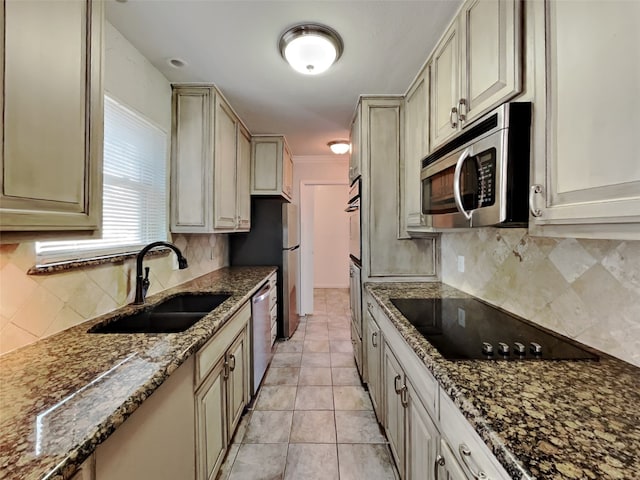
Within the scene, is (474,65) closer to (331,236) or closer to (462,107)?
(462,107)

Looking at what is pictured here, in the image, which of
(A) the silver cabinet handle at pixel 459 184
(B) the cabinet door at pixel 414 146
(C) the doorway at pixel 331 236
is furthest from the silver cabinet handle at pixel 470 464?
(C) the doorway at pixel 331 236

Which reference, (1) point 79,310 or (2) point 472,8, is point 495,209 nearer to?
(2) point 472,8

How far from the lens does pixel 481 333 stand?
51.6 inches

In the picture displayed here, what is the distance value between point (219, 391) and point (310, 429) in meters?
0.82

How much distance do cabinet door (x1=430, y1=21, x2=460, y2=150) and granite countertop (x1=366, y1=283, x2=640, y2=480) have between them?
108 cm

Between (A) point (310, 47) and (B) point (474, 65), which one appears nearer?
(B) point (474, 65)

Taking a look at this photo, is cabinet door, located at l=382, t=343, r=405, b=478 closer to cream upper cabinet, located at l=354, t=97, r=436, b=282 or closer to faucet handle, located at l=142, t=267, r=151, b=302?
cream upper cabinet, located at l=354, t=97, r=436, b=282

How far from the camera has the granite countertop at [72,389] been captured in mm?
611

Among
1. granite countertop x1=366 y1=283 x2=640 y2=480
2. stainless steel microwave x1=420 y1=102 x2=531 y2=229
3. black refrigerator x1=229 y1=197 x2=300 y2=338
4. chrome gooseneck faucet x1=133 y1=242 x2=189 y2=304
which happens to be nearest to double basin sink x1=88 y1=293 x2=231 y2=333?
chrome gooseneck faucet x1=133 y1=242 x2=189 y2=304

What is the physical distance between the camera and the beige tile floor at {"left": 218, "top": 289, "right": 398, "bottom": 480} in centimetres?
172

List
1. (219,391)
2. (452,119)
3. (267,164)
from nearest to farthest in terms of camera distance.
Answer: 1. (452,119)
2. (219,391)
3. (267,164)

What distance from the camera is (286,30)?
163 cm

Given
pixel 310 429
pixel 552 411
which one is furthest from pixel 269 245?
pixel 552 411

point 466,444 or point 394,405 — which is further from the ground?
point 466,444
